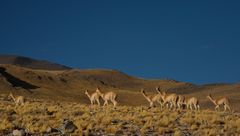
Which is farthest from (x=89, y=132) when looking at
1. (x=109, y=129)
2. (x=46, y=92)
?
(x=46, y=92)

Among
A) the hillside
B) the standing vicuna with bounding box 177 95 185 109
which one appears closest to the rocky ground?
the standing vicuna with bounding box 177 95 185 109

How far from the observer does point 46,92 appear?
84375 mm

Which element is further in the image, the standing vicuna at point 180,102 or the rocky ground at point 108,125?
the standing vicuna at point 180,102

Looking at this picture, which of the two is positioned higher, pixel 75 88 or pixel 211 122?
pixel 75 88

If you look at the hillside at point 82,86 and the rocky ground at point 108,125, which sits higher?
the hillside at point 82,86

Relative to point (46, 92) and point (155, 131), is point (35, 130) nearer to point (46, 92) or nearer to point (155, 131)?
point (155, 131)

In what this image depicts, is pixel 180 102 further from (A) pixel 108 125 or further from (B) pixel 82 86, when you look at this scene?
(B) pixel 82 86

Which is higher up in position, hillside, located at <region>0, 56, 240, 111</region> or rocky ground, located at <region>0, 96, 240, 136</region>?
hillside, located at <region>0, 56, 240, 111</region>

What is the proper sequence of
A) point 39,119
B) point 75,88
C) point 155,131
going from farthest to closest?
point 75,88
point 39,119
point 155,131

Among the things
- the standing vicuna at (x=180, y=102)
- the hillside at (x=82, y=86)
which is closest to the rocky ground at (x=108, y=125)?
the standing vicuna at (x=180, y=102)

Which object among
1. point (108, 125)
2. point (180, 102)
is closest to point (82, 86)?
point (180, 102)

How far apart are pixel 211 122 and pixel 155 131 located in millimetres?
4635

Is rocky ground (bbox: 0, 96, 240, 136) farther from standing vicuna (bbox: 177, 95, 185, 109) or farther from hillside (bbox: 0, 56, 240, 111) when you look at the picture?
hillside (bbox: 0, 56, 240, 111)

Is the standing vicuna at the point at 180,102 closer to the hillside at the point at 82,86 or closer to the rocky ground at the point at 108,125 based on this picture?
the rocky ground at the point at 108,125
